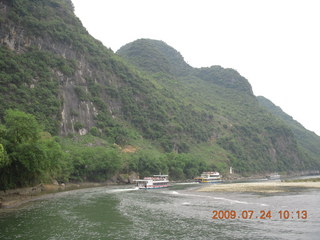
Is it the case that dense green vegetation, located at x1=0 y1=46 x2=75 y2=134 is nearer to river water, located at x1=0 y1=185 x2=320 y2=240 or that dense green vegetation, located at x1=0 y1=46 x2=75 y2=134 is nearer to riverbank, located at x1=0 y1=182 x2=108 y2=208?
riverbank, located at x1=0 y1=182 x2=108 y2=208

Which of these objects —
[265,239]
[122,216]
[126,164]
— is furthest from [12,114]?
[126,164]

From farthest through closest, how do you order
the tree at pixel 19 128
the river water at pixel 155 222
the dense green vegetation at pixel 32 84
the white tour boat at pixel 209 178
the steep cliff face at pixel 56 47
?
the steep cliff face at pixel 56 47
the white tour boat at pixel 209 178
the dense green vegetation at pixel 32 84
the tree at pixel 19 128
the river water at pixel 155 222

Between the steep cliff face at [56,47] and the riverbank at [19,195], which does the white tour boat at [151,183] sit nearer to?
the riverbank at [19,195]

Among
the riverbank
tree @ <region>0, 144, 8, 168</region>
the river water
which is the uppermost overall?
tree @ <region>0, 144, 8, 168</region>

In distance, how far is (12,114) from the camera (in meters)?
60.3

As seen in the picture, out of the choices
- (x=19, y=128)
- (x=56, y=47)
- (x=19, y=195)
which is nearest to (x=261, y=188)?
(x=19, y=195)

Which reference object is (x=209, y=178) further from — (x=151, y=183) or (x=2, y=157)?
(x=2, y=157)

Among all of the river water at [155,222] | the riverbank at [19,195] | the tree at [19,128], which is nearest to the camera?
the river water at [155,222]

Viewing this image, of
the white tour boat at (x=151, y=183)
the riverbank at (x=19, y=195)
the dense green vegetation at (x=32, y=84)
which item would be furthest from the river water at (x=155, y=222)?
the dense green vegetation at (x=32, y=84)

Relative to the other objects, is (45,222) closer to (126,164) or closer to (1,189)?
(1,189)

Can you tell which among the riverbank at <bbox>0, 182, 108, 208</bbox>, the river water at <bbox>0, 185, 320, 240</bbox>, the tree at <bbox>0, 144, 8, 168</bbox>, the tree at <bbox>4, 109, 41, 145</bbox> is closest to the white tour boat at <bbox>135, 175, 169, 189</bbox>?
the riverbank at <bbox>0, 182, 108, 208</bbox>

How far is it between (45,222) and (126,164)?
97392 millimetres

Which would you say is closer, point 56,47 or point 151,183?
point 151,183

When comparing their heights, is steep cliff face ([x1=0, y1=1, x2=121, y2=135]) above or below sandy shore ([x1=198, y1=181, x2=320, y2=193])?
above
